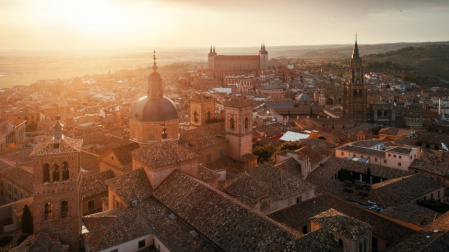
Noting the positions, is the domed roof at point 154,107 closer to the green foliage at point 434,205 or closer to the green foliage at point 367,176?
the green foliage at point 367,176

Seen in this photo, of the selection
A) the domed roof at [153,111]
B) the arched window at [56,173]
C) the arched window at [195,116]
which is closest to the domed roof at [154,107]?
the domed roof at [153,111]

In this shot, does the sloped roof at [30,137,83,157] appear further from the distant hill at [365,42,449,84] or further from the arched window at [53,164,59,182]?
the distant hill at [365,42,449,84]

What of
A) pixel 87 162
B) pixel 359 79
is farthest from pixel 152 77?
pixel 359 79

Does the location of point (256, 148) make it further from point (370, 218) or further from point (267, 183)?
point (370, 218)

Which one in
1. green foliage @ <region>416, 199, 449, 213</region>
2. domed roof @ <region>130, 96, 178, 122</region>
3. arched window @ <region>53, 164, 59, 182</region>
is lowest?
green foliage @ <region>416, 199, 449, 213</region>

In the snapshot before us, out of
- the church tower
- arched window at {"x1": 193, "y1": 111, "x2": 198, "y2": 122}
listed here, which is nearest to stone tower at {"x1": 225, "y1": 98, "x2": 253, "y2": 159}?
arched window at {"x1": 193, "y1": 111, "x2": 198, "y2": 122}

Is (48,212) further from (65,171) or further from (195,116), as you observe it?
(195,116)
